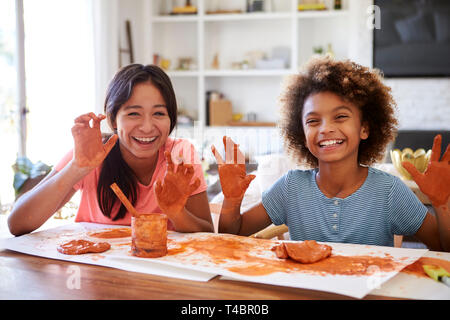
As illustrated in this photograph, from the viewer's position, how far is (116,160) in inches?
57.9

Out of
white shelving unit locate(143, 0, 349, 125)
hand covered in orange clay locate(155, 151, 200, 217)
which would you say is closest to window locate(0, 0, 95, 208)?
white shelving unit locate(143, 0, 349, 125)

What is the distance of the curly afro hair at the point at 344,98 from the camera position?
134 cm

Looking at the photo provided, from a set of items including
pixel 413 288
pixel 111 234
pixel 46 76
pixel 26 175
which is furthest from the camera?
pixel 46 76

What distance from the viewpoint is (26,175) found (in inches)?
81.0

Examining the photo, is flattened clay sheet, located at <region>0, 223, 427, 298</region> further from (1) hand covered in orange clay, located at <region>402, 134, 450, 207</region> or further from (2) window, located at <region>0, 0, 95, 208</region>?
(2) window, located at <region>0, 0, 95, 208</region>

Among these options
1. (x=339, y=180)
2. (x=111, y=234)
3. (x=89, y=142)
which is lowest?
(x=111, y=234)

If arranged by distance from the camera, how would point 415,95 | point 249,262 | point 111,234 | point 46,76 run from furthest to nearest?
1. point 415,95
2. point 46,76
3. point 111,234
4. point 249,262

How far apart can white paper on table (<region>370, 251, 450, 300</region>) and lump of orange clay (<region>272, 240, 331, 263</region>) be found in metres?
0.15

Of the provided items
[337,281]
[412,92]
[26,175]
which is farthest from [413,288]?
[412,92]

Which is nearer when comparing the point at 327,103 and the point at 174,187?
the point at 174,187

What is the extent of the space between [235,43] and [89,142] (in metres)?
4.47

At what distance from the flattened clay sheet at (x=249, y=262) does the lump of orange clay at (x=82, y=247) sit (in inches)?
0.6

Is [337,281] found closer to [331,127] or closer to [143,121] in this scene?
[331,127]
